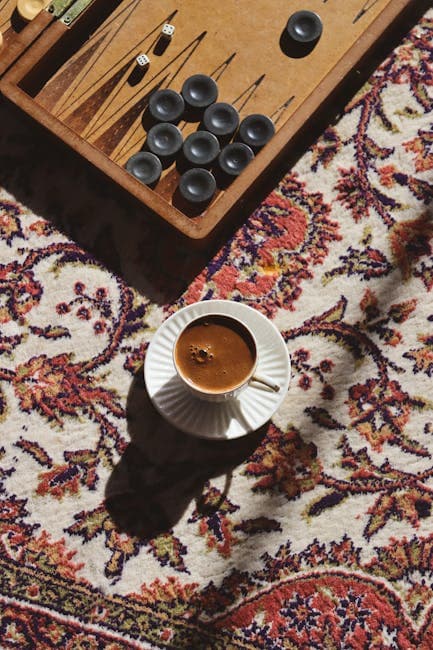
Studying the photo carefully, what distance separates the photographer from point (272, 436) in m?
1.48

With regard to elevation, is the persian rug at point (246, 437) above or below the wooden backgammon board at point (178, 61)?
below

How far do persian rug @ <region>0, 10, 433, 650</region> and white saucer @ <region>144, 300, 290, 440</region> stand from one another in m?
0.10

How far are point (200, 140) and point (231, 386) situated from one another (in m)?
0.47

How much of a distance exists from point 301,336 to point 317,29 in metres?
0.56

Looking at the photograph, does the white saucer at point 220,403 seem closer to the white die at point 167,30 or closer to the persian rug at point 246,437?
the persian rug at point 246,437

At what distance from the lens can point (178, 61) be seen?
1491mm

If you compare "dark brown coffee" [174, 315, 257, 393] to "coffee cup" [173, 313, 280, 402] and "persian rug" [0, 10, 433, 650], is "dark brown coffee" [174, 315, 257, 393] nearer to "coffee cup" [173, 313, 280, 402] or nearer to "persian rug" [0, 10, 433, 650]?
"coffee cup" [173, 313, 280, 402]

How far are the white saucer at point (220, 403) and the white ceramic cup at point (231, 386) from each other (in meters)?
0.07

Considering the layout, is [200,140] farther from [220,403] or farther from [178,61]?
[220,403]

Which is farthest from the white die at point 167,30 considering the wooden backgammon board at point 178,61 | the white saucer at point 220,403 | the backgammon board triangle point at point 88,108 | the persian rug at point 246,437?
the white saucer at point 220,403

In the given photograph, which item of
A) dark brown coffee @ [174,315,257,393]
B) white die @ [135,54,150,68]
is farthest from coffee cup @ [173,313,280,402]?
white die @ [135,54,150,68]

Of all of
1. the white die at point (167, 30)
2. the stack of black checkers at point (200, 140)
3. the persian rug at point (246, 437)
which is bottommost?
the persian rug at point (246, 437)

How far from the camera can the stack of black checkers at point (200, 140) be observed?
1.43 m

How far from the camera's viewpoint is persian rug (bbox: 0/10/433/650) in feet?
4.75
